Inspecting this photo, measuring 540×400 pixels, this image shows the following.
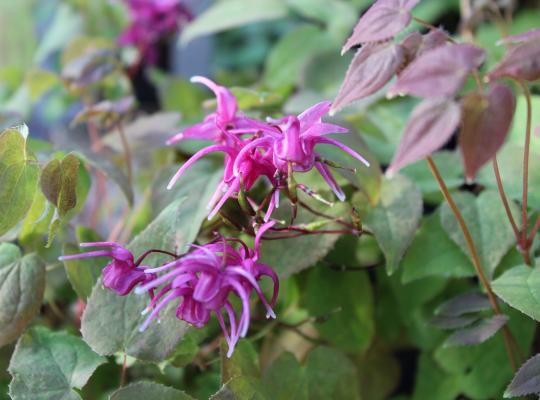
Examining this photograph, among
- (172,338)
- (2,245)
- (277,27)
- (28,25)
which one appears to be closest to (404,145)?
(172,338)

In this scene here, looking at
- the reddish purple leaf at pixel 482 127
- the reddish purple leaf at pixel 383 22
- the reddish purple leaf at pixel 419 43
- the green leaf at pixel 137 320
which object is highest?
the reddish purple leaf at pixel 383 22

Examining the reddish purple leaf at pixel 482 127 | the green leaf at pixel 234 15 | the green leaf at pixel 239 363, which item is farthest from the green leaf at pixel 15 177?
the green leaf at pixel 234 15

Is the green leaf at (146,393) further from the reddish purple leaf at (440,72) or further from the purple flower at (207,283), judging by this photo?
the reddish purple leaf at (440,72)

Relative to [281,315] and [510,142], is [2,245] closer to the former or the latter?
[281,315]

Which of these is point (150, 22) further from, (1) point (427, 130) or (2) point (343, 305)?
(1) point (427, 130)

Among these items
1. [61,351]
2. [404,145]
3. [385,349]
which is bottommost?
[385,349]

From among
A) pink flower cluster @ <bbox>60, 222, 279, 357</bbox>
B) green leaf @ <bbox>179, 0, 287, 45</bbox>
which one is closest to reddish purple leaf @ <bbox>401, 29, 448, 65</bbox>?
pink flower cluster @ <bbox>60, 222, 279, 357</bbox>

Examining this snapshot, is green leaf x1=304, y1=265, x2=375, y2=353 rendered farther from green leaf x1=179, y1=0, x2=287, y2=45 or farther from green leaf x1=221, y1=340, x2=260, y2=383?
green leaf x1=179, y1=0, x2=287, y2=45
